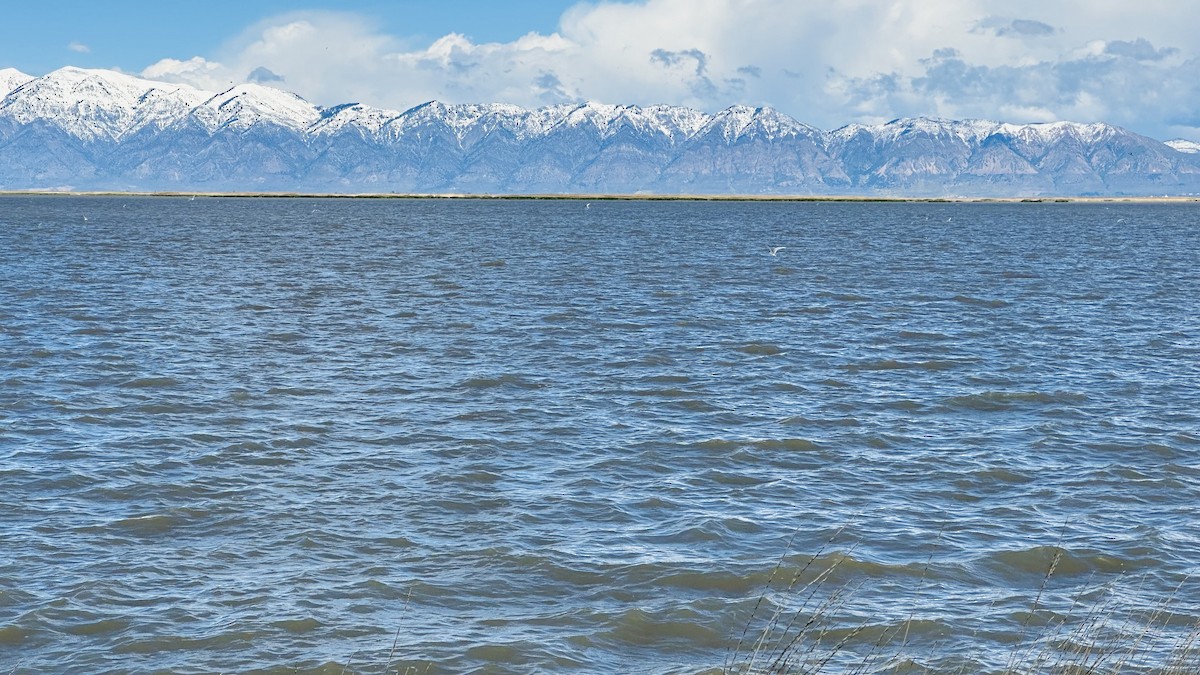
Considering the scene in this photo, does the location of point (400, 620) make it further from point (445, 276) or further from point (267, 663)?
point (445, 276)

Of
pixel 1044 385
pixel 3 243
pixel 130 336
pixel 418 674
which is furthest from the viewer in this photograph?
pixel 3 243

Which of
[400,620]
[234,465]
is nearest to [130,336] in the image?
[234,465]

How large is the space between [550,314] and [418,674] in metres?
34.2

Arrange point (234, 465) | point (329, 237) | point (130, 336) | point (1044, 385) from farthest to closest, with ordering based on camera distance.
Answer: point (329, 237)
point (130, 336)
point (1044, 385)
point (234, 465)

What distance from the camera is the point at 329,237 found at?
115 meters

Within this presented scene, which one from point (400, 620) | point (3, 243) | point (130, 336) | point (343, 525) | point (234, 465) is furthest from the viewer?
point (3, 243)

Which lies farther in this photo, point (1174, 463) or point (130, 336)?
point (130, 336)

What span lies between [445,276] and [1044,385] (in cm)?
4074

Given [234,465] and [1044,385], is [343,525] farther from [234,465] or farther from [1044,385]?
[1044,385]

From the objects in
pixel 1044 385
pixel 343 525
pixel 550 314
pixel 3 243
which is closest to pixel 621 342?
pixel 550 314

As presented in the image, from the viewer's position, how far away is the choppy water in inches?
583

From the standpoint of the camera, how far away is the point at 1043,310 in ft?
167

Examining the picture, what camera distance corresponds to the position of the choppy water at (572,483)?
14.8 m

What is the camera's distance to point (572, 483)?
21359mm
